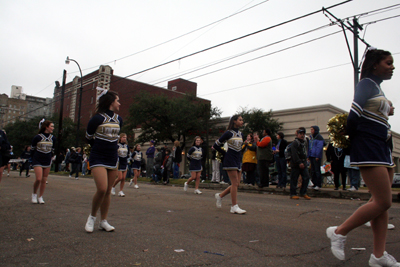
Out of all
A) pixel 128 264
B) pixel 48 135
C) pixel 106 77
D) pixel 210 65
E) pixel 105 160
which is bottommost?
pixel 128 264

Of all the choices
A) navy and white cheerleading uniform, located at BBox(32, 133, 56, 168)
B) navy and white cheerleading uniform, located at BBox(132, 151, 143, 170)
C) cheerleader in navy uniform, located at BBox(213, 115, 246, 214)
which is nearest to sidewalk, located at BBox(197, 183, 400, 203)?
navy and white cheerleading uniform, located at BBox(132, 151, 143, 170)

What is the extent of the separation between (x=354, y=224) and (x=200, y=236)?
2098mm

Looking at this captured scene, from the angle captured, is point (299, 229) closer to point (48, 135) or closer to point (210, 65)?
point (48, 135)

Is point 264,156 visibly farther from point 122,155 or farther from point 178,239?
point 178,239

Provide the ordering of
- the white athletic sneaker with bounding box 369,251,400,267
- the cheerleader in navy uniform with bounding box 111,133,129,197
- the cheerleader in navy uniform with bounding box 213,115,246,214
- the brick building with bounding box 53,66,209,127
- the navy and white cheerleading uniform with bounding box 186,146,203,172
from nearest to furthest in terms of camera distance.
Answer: the white athletic sneaker with bounding box 369,251,400,267
the cheerleader in navy uniform with bounding box 213,115,246,214
the cheerleader in navy uniform with bounding box 111,133,129,197
the navy and white cheerleading uniform with bounding box 186,146,203,172
the brick building with bounding box 53,66,209,127

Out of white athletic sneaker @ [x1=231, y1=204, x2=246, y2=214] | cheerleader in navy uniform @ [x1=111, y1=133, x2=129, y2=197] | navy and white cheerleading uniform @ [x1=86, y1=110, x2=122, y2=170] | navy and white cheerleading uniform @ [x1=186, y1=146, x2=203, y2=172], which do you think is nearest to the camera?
navy and white cheerleading uniform @ [x1=86, y1=110, x2=122, y2=170]

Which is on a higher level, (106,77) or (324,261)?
(106,77)

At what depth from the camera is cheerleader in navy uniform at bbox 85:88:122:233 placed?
4.55 meters

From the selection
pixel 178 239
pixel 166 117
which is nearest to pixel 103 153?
pixel 178 239

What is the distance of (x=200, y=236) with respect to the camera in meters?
4.45

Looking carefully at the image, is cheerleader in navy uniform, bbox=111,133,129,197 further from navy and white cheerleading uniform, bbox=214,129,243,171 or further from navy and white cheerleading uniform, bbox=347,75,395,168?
navy and white cheerleading uniform, bbox=347,75,395,168

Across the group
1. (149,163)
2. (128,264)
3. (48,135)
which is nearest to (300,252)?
(128,264)

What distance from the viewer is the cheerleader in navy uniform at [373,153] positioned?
A: 2.95 m

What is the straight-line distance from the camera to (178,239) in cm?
424
